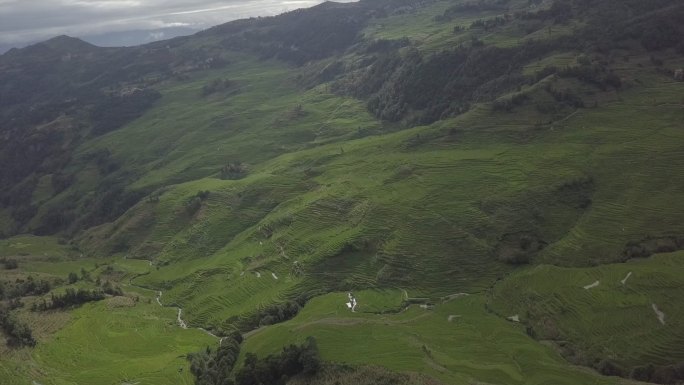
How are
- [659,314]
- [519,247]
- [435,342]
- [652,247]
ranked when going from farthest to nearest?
[519,247], [652,247], [435,342], [659,314]

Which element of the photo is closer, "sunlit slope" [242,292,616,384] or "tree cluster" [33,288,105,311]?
"sunlit slope" [242,292,616,384]

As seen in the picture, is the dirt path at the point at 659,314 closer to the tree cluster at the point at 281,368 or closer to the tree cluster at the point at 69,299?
the tree cluster at the point at 281,368

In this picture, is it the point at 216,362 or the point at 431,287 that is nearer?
the point at 216,362

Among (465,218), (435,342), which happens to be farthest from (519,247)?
(435,342)

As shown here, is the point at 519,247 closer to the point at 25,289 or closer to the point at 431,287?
the point at 431,287

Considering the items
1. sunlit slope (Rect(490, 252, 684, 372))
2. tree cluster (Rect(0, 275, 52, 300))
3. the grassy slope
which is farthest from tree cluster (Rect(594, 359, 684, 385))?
tree cluster (Rect(0, 275, 52, 300))

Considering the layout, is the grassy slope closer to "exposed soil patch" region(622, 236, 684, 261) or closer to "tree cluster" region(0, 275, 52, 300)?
Answer: "tree cluster" region(0, 275, 52, 300)

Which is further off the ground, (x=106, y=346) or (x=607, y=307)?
(x=607, y=307)

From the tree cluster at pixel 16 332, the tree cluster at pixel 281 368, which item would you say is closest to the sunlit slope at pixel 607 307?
the tree cluster at pixel 281 368

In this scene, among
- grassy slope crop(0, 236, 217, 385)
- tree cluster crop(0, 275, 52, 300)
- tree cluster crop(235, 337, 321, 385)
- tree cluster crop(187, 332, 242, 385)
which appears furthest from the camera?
tree cluster crop(0, 275, 52, 300)

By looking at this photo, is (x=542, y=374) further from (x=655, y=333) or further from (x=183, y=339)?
(x=183, y=339)

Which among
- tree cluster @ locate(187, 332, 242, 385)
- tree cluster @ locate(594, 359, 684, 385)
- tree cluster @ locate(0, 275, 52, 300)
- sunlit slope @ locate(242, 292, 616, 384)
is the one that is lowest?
tree cluster @ locate(0, 275, 52, 300)

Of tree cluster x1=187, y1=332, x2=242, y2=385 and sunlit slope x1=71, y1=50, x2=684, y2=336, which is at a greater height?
sunlit slope x1=71, y1=50, x2=684, y2=336
